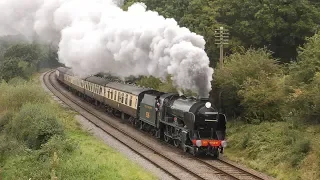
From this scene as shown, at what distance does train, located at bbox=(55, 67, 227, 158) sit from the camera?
1923 cm

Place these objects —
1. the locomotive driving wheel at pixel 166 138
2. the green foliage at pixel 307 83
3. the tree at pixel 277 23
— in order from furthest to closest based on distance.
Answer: the tree at pixel 277 23
the locomotive driving wheel at pixel 166 138
the green foliage at pixel 307 83

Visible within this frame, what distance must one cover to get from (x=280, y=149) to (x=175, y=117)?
5.45 metres

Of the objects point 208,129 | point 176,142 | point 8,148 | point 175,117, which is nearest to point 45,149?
point 8,148

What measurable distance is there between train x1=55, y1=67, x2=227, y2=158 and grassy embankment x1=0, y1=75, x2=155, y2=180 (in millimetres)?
3406

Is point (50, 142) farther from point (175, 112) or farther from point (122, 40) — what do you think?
point (122, 40)

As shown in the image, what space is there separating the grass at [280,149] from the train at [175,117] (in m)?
1.45

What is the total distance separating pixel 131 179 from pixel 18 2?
65.4ft

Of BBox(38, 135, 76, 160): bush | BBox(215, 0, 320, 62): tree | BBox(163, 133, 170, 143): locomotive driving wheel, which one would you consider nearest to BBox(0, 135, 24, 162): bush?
BBox(38, 135, 76, 160): bush

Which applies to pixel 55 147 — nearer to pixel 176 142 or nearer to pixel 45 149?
pixel 45 149

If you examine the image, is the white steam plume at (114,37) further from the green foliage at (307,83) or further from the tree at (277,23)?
the tree at (277,23)

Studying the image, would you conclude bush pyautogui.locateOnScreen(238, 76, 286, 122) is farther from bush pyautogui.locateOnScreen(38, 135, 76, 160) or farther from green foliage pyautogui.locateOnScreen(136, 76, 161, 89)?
green foliage pyautogui.locateOnScreen(136, 76, 161, 89)

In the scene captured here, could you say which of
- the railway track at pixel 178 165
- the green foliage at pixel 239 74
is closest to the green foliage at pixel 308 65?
the green foliage at pixel 239 74

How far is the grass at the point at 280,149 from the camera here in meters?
16.4

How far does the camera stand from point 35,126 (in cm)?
2083
